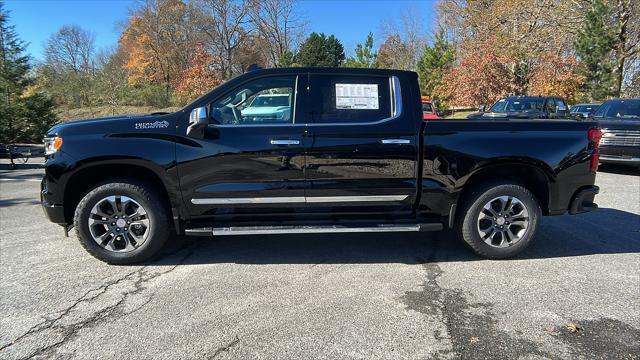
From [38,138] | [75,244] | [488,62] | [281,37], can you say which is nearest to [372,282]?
[75,244]

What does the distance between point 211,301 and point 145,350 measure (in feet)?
2.45

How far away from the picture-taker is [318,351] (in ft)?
9.13

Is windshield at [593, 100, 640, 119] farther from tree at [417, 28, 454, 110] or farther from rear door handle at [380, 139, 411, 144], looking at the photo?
tree at [417, 28, 454, 110]

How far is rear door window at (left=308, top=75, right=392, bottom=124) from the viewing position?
13.8 feet

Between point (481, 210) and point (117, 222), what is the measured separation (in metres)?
3.68

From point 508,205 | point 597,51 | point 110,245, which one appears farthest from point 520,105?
point 597,51

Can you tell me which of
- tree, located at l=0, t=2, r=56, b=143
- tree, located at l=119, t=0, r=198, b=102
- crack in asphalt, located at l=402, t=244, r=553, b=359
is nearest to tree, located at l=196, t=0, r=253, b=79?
tree, located at l=119, t=0, r=198, b=102

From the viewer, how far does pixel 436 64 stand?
3388cm

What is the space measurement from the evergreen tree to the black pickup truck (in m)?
25.9

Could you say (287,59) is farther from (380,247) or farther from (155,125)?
(155,125)

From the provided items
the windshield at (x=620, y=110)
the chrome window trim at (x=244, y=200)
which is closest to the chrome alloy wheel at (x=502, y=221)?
the chrome window trim at (x=244, y=200)

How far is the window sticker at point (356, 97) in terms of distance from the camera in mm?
4238

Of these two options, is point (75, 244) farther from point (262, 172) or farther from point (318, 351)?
point (318, 351)

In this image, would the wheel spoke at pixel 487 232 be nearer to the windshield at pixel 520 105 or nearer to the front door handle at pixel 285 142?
the front door handle at pixel 285 142
